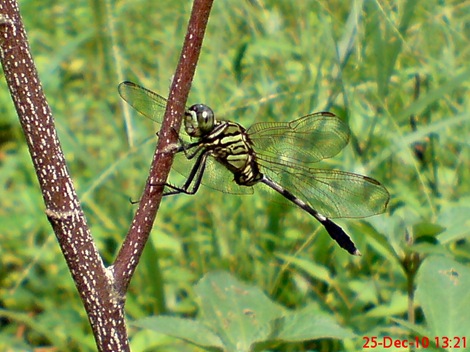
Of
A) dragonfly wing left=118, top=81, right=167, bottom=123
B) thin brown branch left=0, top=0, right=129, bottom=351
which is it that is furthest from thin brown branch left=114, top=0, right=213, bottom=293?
dragonfly wing left=118, top=81, right=167, bottom=123

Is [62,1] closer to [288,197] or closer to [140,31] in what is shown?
[140,31]

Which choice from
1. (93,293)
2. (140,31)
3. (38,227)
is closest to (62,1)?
(140,31)

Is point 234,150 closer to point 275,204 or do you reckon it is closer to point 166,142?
point 275,204

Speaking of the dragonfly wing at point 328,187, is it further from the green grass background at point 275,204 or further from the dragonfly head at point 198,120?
the dragonfly head at point 198,120

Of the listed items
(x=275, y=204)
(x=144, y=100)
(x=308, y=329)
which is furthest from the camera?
(x=275, y=204)

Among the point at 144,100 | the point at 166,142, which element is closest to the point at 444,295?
the point at 166,142

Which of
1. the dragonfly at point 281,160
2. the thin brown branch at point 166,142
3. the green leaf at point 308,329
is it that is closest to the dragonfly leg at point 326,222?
the dragonfly at point 281,160

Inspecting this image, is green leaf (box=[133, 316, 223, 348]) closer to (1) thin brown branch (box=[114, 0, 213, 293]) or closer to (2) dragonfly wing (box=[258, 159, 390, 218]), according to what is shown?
(1) thin brown branch (box=[114, 0, 213, 293])
